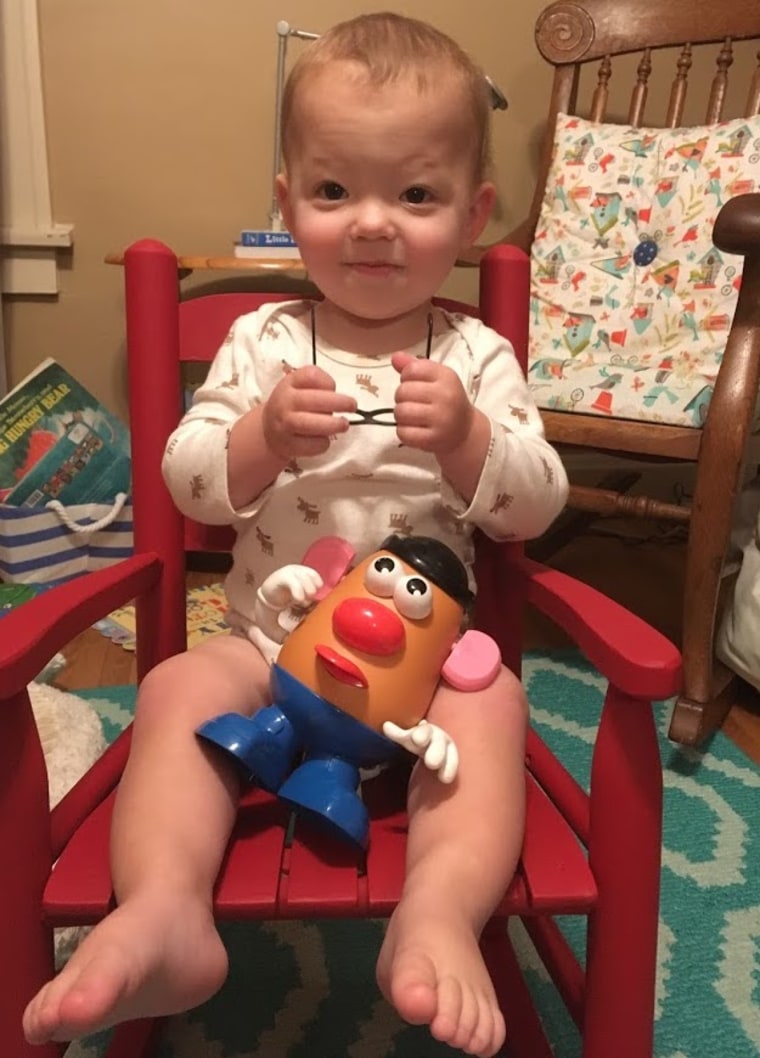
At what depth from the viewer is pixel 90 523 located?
57.2 inches

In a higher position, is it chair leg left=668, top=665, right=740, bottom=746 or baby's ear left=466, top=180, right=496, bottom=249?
baby's ear left=466, top=180, right=496, bottom=249

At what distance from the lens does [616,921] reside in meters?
0.52

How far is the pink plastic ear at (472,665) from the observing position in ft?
1.96

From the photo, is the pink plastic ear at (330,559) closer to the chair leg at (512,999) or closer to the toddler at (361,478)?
the toddler at (361,478)

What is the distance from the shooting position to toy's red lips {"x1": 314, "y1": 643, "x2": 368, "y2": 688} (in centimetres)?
56

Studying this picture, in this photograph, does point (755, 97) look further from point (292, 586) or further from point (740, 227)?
point (292, 586)

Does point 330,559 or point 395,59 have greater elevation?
point 395,59

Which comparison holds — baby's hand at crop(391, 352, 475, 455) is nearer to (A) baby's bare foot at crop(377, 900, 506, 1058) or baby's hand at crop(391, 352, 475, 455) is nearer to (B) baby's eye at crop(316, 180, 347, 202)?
(B) baby's eye at crop(316, 180, 347, 202)

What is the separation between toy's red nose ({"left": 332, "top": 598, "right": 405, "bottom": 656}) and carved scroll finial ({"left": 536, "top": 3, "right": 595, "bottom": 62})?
4.15ft

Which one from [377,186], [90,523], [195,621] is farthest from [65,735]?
[377,186]

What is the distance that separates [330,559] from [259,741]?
149mm

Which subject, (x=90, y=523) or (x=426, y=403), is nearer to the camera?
(x=426, y=403)

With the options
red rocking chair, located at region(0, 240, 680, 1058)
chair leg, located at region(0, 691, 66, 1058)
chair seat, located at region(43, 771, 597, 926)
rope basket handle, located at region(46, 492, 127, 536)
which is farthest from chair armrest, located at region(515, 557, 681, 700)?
rope basket handle, located at region(46, 492, 127, 536)

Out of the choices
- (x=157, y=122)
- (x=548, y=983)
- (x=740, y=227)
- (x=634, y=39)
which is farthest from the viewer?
(x=157, y=122)
